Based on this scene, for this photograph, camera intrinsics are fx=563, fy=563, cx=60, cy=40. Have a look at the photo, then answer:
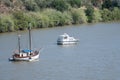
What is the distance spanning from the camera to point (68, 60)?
47188 millimetres

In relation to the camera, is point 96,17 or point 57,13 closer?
point 57,13

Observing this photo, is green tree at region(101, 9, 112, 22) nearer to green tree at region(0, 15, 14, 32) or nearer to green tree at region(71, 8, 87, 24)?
green tree at region(71, 8, 87, 24)

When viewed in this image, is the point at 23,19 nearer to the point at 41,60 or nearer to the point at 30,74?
the point at 41,60

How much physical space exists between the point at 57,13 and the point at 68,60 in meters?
41.7

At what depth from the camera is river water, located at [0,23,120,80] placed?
40.7 m

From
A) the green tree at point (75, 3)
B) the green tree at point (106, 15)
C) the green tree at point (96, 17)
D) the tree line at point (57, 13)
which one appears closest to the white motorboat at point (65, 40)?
the tree line at point (57, 13)

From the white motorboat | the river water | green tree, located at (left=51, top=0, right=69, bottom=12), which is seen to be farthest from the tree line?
the white motorboat

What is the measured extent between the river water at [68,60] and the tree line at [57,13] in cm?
1174

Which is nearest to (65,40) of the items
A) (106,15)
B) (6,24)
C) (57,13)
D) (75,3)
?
(6,24)

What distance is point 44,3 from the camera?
94.8 metres

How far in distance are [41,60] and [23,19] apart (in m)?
32.9

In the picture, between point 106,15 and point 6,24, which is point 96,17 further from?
point 6,24

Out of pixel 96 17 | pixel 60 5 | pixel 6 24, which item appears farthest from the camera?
pixel 60 5

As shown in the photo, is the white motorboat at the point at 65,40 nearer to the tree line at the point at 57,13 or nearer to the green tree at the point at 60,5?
the tree line at the point at 57,13
